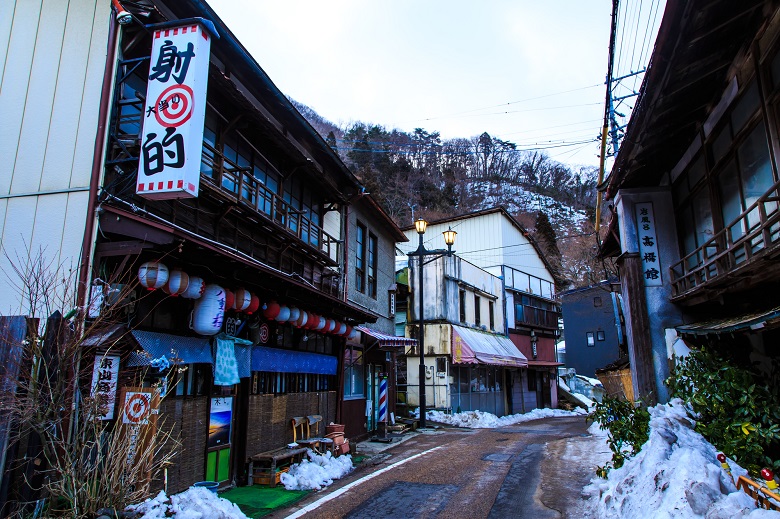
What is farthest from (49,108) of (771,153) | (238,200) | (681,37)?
(771,153)

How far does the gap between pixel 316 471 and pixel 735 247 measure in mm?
9061

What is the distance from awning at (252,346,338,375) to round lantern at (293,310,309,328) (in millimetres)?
762

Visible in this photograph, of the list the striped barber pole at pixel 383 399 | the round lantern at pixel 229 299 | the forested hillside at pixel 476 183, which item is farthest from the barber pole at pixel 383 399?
the forested hillside at pixel 476 183

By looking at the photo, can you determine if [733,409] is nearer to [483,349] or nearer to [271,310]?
[271,310]

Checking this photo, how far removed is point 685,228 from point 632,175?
1.71 metres

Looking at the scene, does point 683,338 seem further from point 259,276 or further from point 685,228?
point 259,276

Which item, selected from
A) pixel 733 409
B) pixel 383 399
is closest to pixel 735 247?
pixel 733 409

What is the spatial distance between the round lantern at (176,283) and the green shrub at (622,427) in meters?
7.85

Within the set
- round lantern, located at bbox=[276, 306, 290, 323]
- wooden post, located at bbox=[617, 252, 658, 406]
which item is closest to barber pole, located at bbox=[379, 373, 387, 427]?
round lantern, located at bbox=[276, 306, 290, 323]

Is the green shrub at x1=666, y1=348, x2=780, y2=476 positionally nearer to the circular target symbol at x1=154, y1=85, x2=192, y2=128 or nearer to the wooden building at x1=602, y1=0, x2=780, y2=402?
the wooden building at x1=602, y1=0, x2=780, y2=402

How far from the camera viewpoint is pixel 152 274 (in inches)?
299

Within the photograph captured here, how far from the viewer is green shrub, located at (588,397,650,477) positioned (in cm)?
891

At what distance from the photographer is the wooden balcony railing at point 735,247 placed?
23.1ft

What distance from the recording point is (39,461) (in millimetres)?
6109
